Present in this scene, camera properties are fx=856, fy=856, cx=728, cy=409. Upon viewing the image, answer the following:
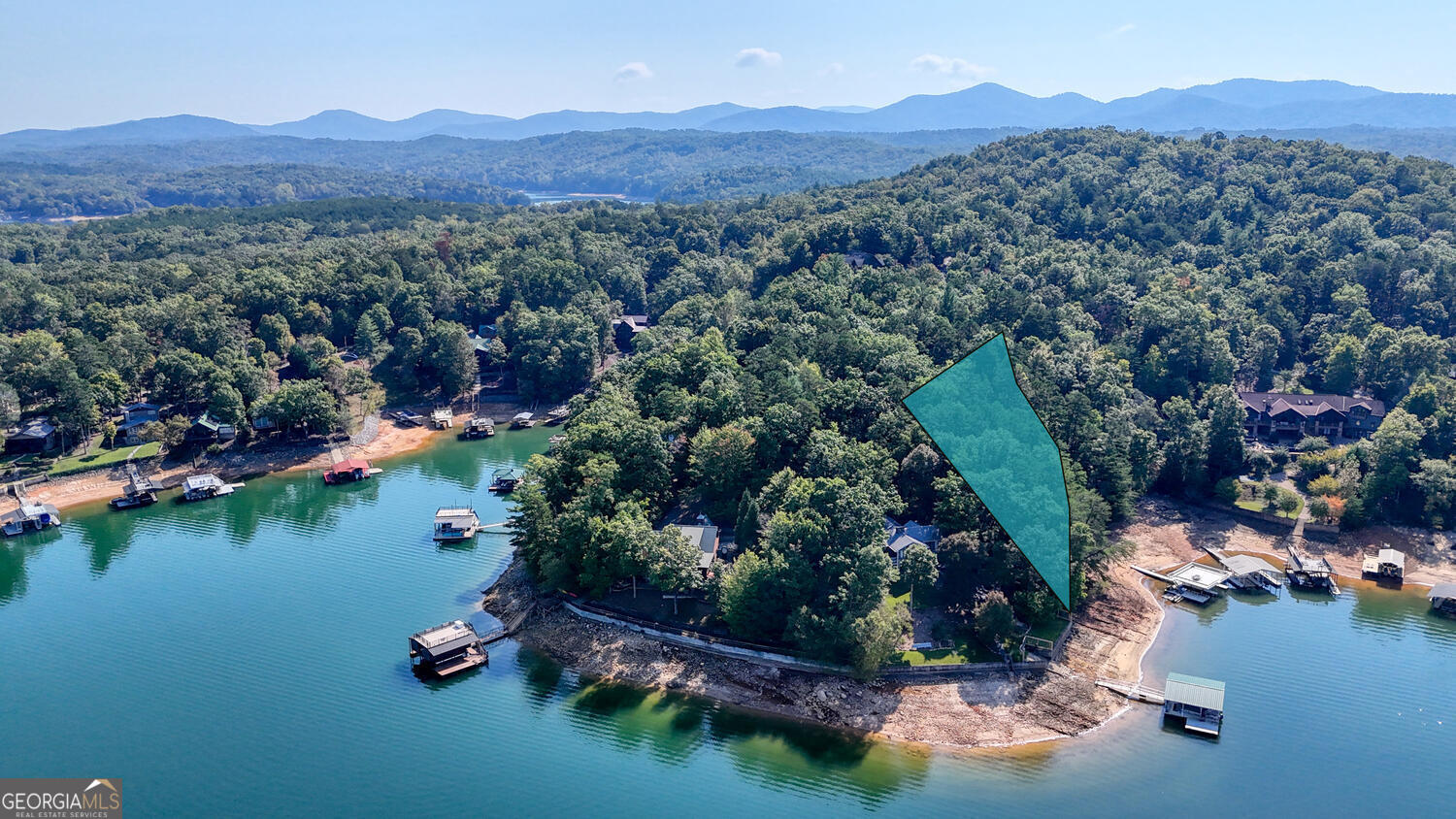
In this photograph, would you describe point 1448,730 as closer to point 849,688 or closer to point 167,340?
point 849,688

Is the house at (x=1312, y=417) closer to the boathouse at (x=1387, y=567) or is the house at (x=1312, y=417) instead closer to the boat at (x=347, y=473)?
the boathouse at (x=1387, y=567)

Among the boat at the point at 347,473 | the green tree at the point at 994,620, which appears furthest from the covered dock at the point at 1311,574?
the boat at the point at 347,473

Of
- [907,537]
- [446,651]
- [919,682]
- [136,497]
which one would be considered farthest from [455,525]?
[919,682]

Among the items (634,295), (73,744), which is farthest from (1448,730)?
(634,295)

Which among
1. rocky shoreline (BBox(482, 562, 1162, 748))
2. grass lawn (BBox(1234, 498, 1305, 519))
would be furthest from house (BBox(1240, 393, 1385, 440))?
rocky shoreline (BBox(482, 562, 1162, 748))

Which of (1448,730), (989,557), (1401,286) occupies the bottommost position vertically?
(1448,730)
